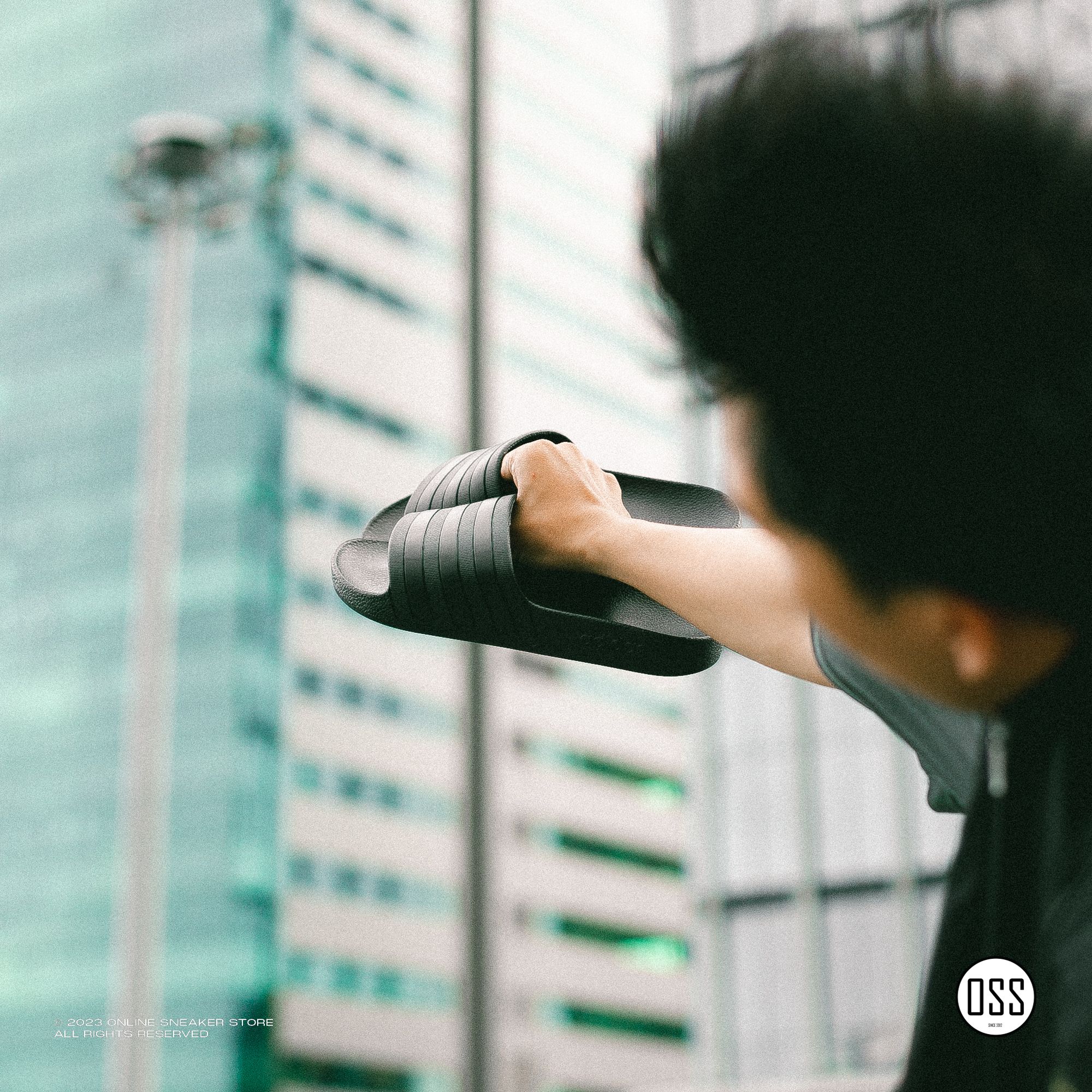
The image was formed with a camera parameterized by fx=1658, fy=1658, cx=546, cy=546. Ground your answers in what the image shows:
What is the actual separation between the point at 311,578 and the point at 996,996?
26.5 meters

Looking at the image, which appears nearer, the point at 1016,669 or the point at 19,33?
the point at 1016,669

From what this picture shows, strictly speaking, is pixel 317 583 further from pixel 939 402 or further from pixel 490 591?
pixel 939 402

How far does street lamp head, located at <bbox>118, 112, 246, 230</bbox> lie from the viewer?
6621 mm

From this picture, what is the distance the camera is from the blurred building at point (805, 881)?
46.4 feet

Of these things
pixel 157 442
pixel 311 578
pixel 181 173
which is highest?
pixel 311 578

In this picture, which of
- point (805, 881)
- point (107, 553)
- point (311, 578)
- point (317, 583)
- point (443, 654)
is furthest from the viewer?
point (443, 654)

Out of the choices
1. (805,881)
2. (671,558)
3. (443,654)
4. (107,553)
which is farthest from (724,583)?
(443,654)

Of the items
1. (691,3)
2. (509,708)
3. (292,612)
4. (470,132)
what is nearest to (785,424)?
(470,132)

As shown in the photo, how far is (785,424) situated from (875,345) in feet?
0.10

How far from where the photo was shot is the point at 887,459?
15.6 inches

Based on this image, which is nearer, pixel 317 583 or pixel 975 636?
pixel 975 636

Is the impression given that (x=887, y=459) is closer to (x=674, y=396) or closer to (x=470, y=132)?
(x=674, y=396)

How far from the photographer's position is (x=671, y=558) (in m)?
0.59

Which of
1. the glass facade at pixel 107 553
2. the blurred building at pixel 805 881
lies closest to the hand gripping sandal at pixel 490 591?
the blurred building at pixel 805 881
